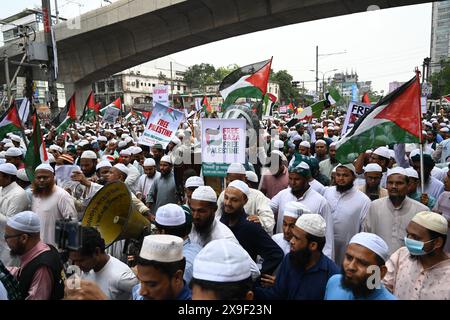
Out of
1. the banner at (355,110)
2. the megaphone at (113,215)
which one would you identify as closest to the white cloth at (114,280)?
the megaphone at (113,215)

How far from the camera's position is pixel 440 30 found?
387ft

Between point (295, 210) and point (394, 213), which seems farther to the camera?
point (394, 213)

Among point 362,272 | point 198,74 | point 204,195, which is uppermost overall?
point 198,74

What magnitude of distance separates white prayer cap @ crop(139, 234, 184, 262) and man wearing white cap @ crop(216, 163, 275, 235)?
5.83 ft

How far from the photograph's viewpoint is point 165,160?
6230 mm

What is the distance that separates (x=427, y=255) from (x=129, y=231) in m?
2.40

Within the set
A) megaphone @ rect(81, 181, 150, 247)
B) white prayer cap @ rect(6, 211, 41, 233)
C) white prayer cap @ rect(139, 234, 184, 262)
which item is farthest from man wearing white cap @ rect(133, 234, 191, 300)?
megaphone @ rect(81, 181, 150, 247)

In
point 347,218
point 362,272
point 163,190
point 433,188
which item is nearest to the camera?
point 362,272

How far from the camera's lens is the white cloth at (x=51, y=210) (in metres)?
4.31

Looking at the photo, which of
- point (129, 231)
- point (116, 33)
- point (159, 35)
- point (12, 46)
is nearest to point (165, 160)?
point (129, 231)

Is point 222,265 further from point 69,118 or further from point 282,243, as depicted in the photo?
point 69,118

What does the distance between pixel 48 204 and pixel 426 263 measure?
12.3 feet

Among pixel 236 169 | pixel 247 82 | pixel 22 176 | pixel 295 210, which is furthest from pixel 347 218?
pixel 22 176

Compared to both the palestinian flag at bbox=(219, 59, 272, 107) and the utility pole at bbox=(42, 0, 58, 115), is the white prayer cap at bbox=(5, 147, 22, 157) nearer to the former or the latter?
the palestinian flag at bbox=(219, 59, 272, 107)
